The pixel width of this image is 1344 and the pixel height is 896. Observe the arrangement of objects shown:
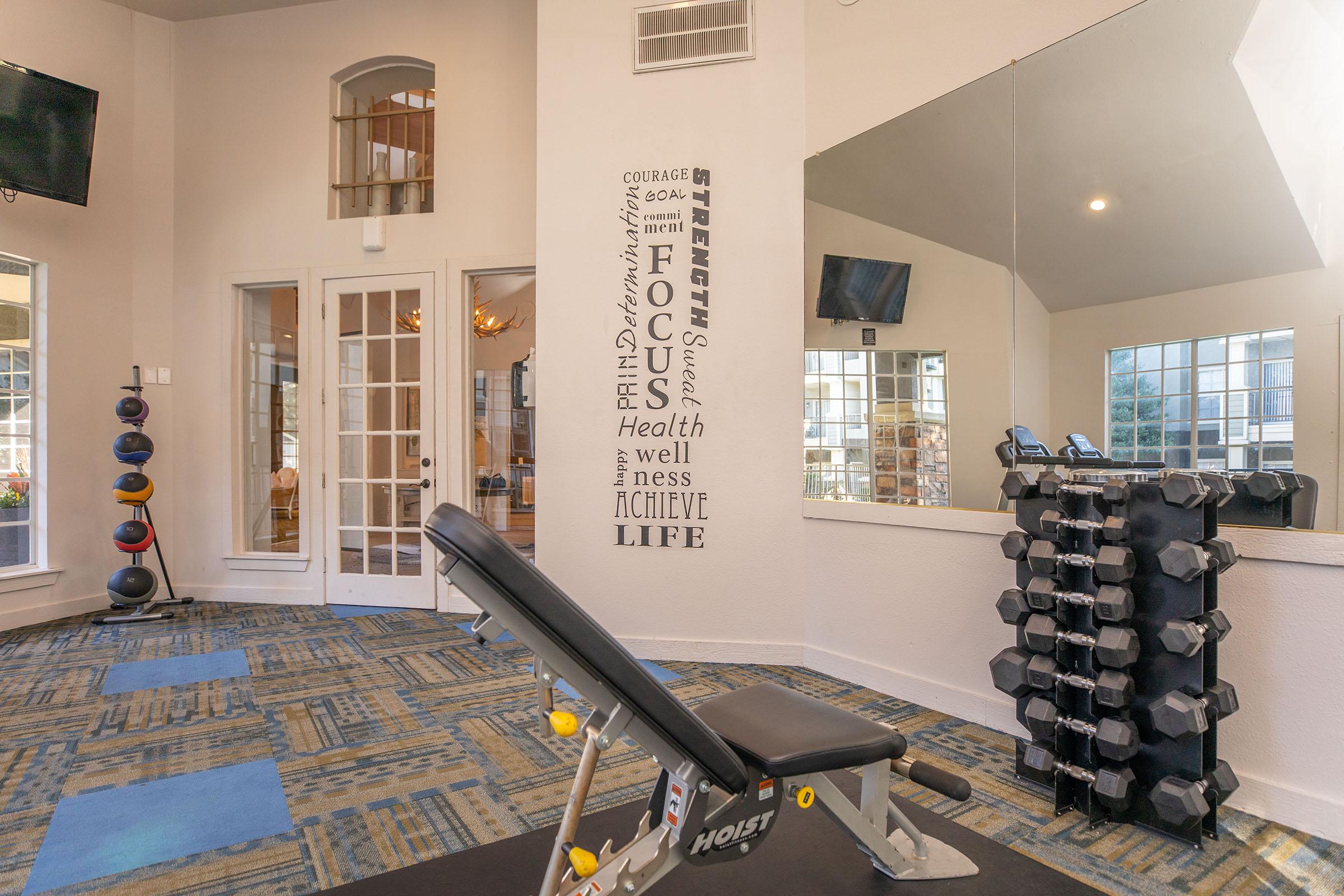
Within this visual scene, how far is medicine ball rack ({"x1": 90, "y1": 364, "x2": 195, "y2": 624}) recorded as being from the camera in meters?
4.59

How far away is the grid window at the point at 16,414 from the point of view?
14.7 feet

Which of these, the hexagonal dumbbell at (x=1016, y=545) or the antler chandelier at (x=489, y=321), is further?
the antler chandelier at (x=489, y=321)

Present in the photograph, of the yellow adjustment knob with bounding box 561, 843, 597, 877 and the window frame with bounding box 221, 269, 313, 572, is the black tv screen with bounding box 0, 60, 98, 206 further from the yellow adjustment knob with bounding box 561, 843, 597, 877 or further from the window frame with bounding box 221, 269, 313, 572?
the yellow adjustment knob with bounding box 561, 843, 597, 877

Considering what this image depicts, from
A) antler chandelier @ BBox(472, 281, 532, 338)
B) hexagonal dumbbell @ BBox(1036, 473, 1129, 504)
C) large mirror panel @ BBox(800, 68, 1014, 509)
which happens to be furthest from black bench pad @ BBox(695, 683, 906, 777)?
antler chandelier @ BBox(472, 281, 532, 338)

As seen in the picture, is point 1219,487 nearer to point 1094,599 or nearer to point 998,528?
point 1094,599

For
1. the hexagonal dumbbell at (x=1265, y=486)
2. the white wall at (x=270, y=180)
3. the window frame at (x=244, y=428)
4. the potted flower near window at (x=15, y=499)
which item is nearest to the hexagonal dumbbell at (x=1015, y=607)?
the hexagonal dumbbell at (x=1265, y=486)

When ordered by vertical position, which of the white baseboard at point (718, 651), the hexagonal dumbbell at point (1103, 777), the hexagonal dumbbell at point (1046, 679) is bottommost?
the white baseboard at point (718, 651)

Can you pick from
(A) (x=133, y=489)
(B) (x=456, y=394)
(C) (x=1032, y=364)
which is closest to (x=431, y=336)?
(B) (x=456, y=394)

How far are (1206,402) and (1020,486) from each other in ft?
1.88

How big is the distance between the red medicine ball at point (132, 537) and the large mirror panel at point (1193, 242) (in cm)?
507

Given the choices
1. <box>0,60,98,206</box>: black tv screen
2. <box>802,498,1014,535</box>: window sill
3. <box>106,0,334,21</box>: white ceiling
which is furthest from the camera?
<box>106,0,334,21</box>: white ceiling

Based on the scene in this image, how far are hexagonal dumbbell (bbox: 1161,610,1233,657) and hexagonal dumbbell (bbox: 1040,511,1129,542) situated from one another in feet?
0.84

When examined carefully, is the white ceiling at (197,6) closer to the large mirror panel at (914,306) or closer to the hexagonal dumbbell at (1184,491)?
the large mirror panel at (914,306)

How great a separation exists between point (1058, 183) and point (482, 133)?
363 centimetres
